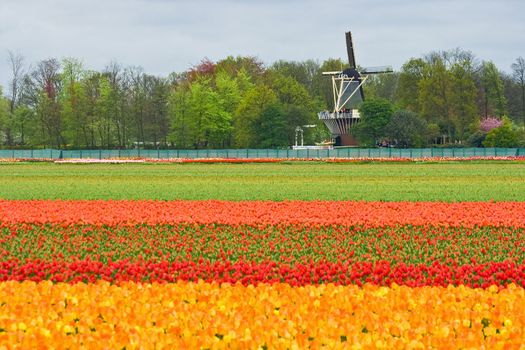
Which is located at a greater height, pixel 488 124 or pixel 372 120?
pixel 372 120

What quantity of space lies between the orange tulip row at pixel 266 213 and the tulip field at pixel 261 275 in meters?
0.05

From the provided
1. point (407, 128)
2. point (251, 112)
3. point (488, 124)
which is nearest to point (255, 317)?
point (407, 128)

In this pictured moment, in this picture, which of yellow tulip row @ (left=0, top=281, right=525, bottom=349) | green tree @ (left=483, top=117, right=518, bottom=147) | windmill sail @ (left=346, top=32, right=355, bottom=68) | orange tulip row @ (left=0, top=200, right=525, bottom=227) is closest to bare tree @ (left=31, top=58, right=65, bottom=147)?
windmill sail @ (left=346, top=32, right=355, bottom=68)

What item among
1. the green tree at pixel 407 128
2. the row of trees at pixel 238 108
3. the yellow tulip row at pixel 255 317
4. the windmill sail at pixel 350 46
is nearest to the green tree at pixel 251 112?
the row of trees at pixel 238 108

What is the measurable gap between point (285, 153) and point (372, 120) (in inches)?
362

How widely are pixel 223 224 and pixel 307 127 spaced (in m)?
65.2

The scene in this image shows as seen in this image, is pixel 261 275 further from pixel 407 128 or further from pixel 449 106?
pixel 449 106

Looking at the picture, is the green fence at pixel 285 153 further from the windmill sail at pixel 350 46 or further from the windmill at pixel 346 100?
the windmill sail at pixel 350 46

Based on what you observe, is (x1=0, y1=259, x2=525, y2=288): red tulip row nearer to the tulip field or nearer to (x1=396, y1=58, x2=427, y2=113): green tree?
the tulip field

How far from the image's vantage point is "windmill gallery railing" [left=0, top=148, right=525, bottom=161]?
70.6 metres

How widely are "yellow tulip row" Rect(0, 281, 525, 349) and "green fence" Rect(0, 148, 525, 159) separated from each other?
64.2 m

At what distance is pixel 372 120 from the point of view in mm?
74062

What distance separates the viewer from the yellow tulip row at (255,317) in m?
5.73

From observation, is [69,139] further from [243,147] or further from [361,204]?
[361,204]
